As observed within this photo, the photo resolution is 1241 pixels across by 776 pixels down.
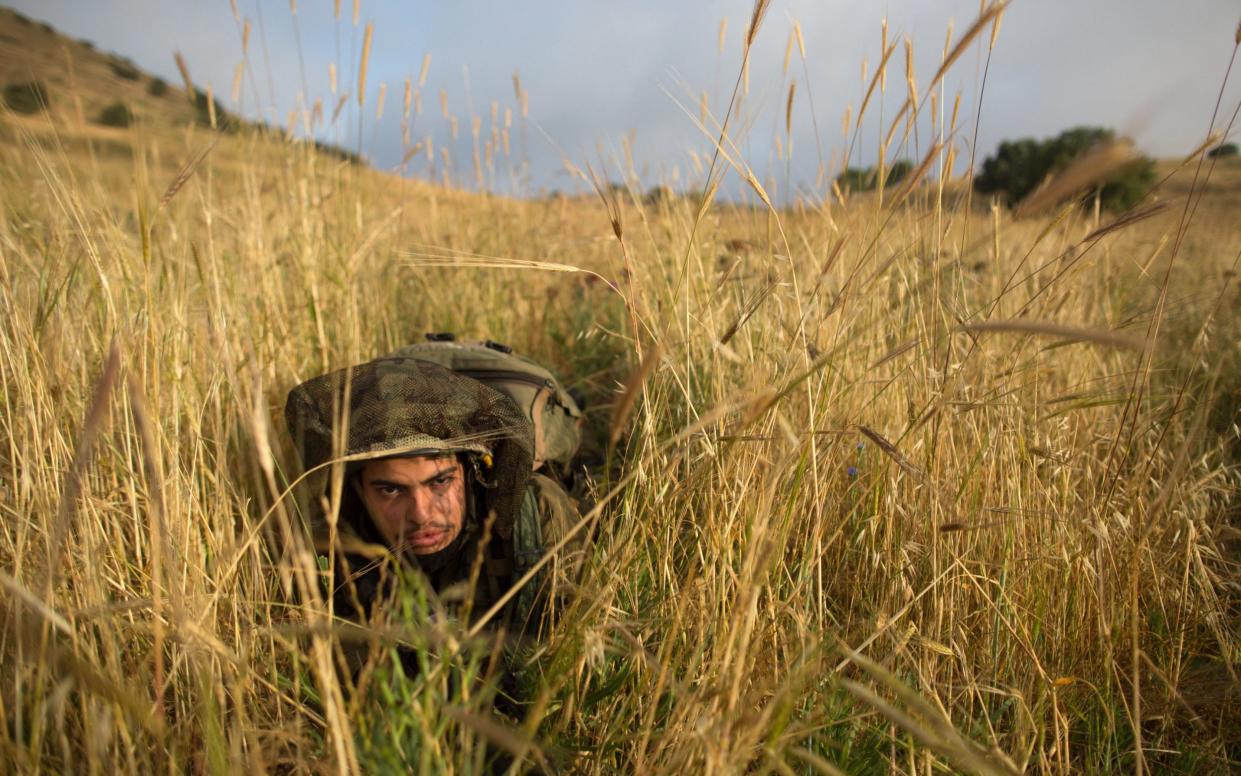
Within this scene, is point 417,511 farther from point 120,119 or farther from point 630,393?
point 120,119

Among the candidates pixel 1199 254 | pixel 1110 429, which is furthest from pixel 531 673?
pixel 1199 254

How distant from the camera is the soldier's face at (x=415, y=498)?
185cm

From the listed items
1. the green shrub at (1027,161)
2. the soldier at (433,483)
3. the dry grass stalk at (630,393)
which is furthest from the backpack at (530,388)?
Result: the green shrub at (1027,161)

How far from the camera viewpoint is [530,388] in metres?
2.45

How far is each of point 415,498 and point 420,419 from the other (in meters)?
0.22

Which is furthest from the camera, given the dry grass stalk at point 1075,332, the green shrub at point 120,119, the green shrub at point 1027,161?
the green shrub at point 1027,161

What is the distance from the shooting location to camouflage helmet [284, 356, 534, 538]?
1787 millimetres

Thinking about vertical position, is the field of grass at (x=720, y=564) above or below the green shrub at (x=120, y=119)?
below

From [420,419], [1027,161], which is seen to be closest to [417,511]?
[420,419]

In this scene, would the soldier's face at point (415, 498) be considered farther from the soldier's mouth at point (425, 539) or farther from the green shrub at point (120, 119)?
the green shrub at point (120, 119)

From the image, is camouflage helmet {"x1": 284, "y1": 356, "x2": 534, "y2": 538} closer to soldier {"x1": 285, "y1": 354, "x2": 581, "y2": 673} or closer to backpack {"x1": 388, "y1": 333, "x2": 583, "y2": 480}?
soldier {"x1": 285, "y1": 354, "x2": 581, "y2": 673}

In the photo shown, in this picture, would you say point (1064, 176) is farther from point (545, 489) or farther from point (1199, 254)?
point (1199, 254)

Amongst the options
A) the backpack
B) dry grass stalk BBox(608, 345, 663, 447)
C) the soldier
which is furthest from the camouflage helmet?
dry grass stalk BBox(608, 345, 663, 447)

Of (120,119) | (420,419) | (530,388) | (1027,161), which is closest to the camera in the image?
(420,419)
